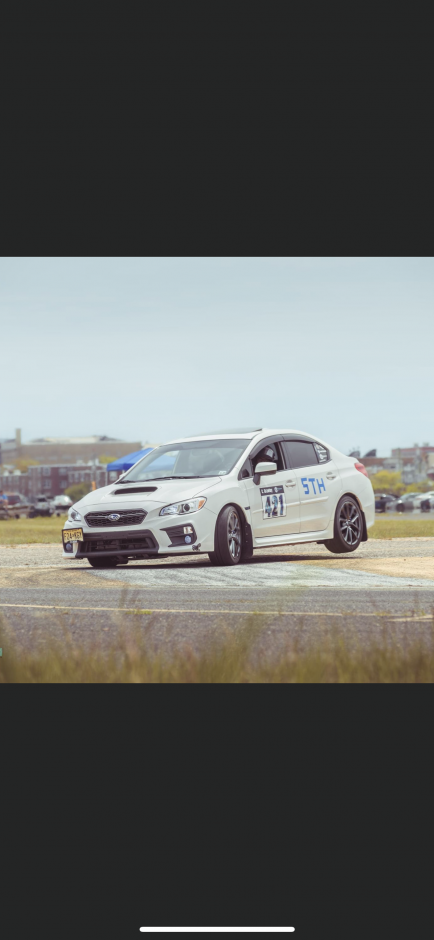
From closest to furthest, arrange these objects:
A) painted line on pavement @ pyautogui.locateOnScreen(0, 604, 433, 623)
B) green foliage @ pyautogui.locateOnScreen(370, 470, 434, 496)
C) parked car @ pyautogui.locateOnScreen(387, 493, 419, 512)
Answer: painted line on pavement @ pyautogui.locateOnScreen(0, 604, 433, 623), green foliage @ pyautogui.locateOnScreen(370, 470, 434, 496), parked car @ pyautogui.locateOnScreen(387, 493, 419, 512)

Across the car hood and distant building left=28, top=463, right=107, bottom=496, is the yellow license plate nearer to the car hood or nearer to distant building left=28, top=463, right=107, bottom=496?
the car hood

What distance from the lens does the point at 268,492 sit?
11.6 metres

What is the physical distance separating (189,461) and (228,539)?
1.18 m

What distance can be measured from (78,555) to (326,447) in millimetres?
3219

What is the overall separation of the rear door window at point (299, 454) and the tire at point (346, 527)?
1.80ft

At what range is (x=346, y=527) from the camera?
12844mm

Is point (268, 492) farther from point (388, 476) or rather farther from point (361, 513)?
point (388, 476)

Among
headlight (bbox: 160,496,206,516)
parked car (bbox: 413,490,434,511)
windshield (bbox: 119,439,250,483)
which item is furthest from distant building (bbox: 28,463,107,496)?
headlight (bbox: 160,496,206,516)

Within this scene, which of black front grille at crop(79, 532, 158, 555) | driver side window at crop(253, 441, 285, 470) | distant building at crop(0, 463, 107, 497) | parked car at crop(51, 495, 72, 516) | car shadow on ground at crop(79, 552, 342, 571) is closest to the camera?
black front grille at crop(79, 532, 158, 555)

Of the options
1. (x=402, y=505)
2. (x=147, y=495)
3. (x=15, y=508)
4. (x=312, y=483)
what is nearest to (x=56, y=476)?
(x=15, y=508)

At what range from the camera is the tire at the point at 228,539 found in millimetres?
10836

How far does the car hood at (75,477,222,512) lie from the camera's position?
1080cm

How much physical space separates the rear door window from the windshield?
1.89 feet
